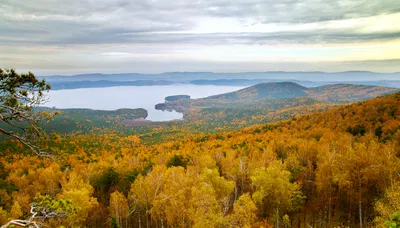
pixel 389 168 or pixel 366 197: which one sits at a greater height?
pixel 389 168

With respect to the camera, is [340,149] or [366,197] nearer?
[366,197]

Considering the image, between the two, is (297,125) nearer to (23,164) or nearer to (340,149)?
(340,149)

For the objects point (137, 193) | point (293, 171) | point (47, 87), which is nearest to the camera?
point (47, 87)

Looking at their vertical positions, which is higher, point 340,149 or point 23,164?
point 340,149

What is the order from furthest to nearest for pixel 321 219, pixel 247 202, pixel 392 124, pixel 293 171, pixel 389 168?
pixel 392 124, pixel 293 171, pixel 321 219, pixel 389 168, pixel 247 202

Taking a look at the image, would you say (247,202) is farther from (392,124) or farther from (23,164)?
(23,164)

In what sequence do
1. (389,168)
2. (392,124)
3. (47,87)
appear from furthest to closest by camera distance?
(392,124)
(389,168)
(47,87)

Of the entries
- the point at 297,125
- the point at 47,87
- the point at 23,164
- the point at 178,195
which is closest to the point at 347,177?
the point at 178,195

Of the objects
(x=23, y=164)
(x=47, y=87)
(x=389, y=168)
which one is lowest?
(x=23, y=164)

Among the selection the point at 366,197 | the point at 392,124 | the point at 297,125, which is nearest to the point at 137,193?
the point at 366,197

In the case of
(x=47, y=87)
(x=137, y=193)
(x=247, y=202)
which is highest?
(x=47, y=87)
